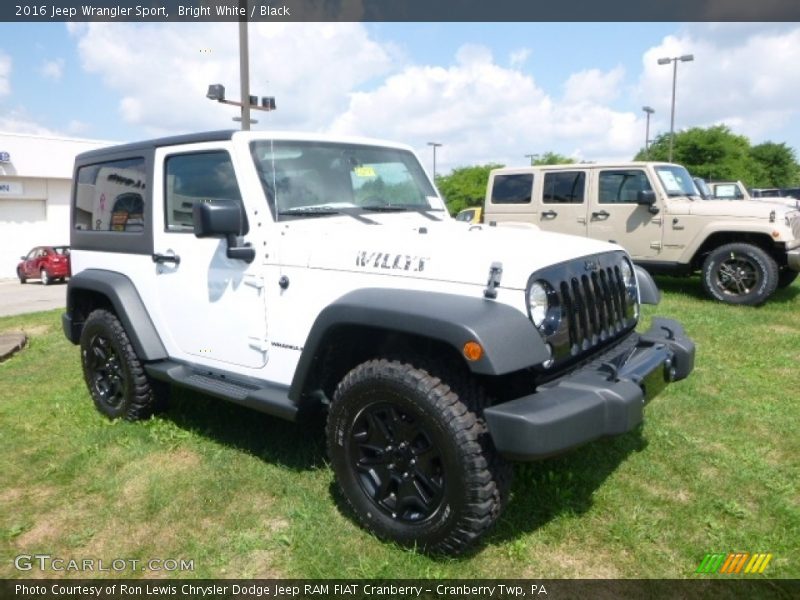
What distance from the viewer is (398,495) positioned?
9.18ft

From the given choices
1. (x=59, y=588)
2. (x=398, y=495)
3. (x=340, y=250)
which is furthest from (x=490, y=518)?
(x=59, y=588)

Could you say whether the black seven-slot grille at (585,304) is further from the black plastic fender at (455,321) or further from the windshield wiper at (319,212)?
the windshield wiper at (319,212)

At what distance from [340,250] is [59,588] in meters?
1.90

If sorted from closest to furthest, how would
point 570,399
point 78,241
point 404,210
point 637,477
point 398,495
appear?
1. point 570,399
2. point 398,495
3. point 637,477
4. point 404,210
5. point 78,241

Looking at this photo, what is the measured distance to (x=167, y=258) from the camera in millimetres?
3846

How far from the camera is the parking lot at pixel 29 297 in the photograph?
13.6m

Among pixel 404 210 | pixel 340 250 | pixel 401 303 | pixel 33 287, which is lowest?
pixel 33 287

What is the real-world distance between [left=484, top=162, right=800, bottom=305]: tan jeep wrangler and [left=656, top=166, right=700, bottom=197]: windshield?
2 centimetres

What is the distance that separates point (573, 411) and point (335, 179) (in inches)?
79.0

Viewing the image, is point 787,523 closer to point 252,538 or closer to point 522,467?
point 522,467

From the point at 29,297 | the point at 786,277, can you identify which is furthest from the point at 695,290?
the point at 29,297

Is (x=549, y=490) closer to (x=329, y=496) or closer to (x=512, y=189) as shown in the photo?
(x=329, y=496)

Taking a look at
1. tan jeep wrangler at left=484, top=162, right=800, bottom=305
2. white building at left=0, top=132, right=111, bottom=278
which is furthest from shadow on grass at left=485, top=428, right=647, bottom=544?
white building at left=0, top=132, right=111, bottom=278

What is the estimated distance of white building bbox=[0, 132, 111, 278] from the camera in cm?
2497
